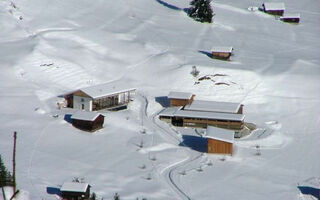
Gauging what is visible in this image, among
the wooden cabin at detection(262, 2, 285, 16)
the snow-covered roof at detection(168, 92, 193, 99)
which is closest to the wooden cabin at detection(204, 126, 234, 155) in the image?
the snow-covered roof at detection(168, 92, 193, 99)

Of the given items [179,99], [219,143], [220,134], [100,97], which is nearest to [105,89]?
[100,97]

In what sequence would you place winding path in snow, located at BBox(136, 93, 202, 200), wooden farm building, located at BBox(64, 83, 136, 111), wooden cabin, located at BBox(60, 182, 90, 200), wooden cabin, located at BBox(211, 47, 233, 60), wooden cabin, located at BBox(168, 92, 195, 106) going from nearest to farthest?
wooden cabin, located at BBox(60, 182, 90, 200)
winding path in snow, located at BBox(136, 93, 202, 200)
wooden farm building, located at BBox(64, 83, 136, 111)
wooden cabin, located at BBox(168, 92, 195, 106)
wooden cabin, located at BBox(211, 47, 233, 60)

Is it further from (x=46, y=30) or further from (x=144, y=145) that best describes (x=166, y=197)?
(x=46, y=30)

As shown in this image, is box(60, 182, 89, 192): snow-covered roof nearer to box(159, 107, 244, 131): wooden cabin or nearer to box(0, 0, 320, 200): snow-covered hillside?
box(0, 0, 320, 200): snow-covered hillside

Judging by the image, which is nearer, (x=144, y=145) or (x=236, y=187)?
(x=236, y=187)

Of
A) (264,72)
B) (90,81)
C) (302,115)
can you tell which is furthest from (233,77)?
(90,81)

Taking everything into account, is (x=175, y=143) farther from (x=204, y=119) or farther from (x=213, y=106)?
(x=213, y=106)

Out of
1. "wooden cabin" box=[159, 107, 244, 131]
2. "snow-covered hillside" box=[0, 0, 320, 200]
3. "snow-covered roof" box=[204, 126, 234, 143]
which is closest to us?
"snow-covered hillside" box=[0, 0, 320, 200]
